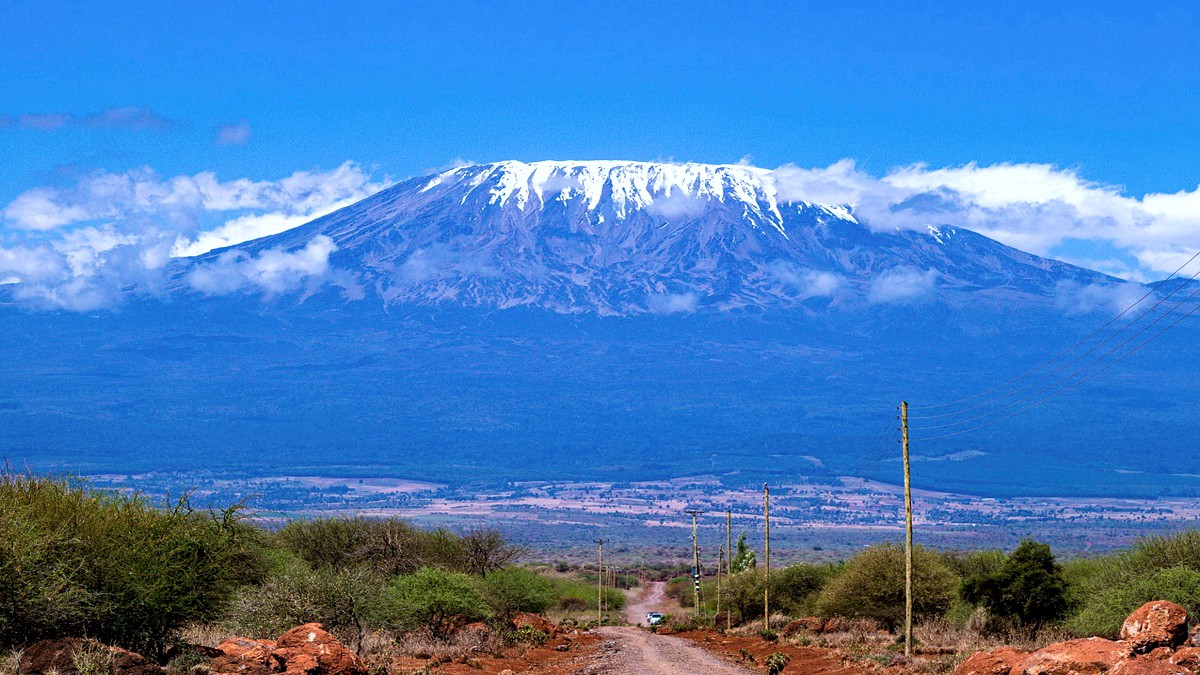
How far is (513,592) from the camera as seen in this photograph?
1804 inches

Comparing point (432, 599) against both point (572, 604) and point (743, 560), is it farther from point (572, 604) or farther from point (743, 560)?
point (743, 560)

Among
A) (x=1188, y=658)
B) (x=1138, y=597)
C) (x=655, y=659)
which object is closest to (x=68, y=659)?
(x=1188, y=658)

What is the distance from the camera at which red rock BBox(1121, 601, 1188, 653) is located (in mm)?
17844

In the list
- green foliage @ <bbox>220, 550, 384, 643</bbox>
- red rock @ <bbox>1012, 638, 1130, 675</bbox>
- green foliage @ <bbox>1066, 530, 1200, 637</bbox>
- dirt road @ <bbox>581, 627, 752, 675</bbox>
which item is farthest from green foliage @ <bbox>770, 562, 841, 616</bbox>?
red rock @ <bbox>1012, 638, 1130, 675</bbox>

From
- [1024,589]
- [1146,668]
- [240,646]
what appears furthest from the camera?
[1024,589]

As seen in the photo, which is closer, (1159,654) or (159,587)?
(1159,654)

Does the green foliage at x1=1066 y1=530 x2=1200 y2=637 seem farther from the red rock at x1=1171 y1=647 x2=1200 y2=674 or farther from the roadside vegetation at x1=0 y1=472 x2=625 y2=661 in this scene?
the roadside vegetation at x1=0 y1=472 x2=625 y2=661

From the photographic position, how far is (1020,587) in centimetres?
3525

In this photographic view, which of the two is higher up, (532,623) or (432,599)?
(432,599)

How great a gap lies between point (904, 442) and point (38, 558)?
18455 millimetres

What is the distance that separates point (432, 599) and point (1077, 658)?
18013 millimetres

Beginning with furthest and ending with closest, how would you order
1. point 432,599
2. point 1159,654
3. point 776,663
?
1. point 432,599
2. point 776,663
3. point 1159,654

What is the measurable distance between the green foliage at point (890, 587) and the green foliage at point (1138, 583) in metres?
5.41

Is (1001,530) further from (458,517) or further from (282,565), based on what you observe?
(282,565)
